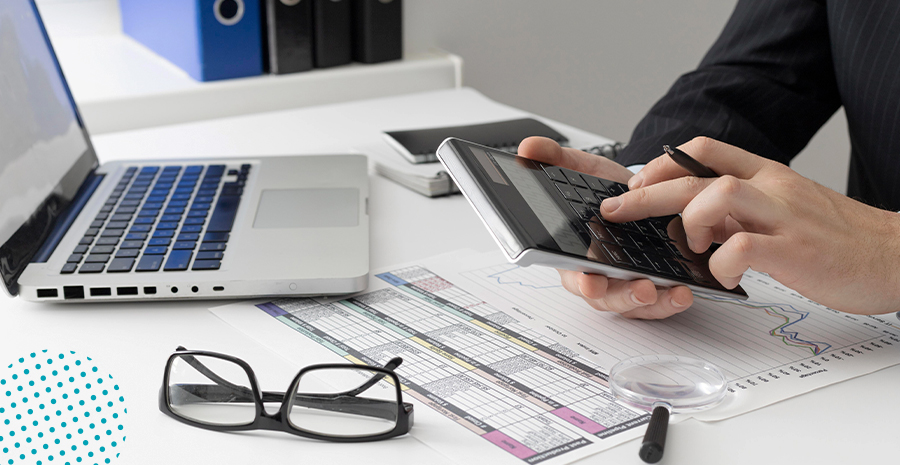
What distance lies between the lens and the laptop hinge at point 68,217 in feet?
2.32

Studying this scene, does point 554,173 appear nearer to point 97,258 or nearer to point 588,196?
point 588,196

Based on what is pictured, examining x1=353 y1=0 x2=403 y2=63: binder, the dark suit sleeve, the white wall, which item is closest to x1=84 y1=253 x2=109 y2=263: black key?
the dark suit sleeve

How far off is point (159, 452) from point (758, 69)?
859mm

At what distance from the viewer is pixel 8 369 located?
582mm

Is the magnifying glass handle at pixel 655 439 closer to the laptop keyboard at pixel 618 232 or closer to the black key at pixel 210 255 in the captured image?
the laptop keyboard at pixel 618 232

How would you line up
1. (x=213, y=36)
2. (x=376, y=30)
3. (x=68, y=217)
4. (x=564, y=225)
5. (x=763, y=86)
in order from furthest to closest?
(x=376, y=30), (x=213, y=36), (x=763, y=86), (x=68, y=217), (x=564, y=225)

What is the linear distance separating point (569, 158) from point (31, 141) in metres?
0.52

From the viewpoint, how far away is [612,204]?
24.8 inches

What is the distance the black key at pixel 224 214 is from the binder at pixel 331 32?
0.70 m

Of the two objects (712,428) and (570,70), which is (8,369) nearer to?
(712,428)

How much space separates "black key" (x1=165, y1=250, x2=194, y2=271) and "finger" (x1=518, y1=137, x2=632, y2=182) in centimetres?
31

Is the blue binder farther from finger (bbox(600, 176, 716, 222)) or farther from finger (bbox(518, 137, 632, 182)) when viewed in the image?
finger (bbox(600, 176, 716, 222))

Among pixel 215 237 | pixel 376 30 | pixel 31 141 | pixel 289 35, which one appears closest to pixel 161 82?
pixel 289 35

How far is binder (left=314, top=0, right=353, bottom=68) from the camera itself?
1.45m
